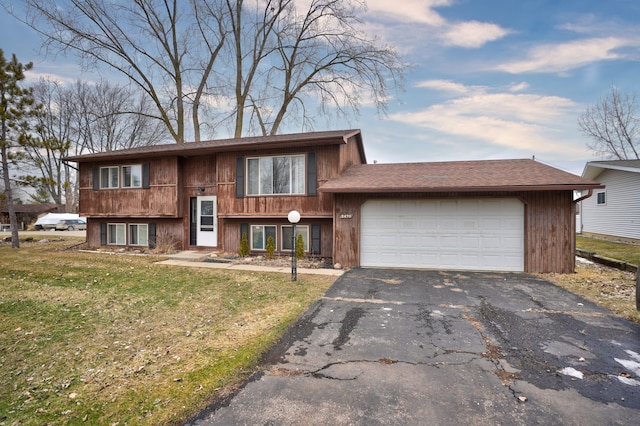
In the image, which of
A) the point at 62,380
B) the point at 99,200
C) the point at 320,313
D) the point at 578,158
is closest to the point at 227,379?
the point at 62,380

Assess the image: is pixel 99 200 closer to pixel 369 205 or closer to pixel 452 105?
pixel 369 205

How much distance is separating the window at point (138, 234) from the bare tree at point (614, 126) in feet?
104

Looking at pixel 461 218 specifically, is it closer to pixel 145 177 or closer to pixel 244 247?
pixel 244 247

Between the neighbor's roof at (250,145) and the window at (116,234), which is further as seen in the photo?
the window at (116,234)

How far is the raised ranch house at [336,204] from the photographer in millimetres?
8922

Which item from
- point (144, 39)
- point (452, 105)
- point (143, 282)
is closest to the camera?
point (143, 282)

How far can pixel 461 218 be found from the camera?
9.39m

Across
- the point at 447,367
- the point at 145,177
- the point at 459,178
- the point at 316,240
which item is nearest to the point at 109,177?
the point at 145,177

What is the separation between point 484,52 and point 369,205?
29.8ft

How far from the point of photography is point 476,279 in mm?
8172

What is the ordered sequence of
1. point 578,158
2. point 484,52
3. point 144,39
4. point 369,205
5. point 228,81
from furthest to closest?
point 578,158 → point 228,81 → point 144,39 → point 484,52 → point 369,205

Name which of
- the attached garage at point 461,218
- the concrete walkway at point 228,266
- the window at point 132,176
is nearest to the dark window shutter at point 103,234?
the window at point 132,176

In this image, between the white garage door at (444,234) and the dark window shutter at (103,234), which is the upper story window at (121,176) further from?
the white garage door at (444,234)

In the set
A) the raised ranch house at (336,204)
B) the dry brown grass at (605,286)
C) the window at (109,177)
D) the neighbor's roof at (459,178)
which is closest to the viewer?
the dry brown grass at (605,286)
